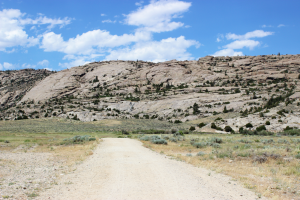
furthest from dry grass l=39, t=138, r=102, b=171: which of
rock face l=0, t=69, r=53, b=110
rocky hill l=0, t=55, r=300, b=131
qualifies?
rock face l=0, t=69, r=53, b=110

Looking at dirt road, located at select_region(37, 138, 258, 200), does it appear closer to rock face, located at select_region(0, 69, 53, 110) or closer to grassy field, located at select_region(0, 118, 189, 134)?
grassy field, located at select_region(0, 118, 189, 134)

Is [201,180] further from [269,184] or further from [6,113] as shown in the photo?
[6,113]

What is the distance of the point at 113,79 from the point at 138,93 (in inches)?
1146

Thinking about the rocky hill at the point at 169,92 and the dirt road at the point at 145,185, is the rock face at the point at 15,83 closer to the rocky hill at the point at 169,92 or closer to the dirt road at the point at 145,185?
the rocky hill at the point at 169,92

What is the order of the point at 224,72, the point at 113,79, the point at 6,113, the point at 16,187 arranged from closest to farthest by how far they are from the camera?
the point at 16,187, the point at 6,113, the point at 224,72, the point at 113,79

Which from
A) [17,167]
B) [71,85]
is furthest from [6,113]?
[17,167]

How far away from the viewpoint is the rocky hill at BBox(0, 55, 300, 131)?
74938 mm

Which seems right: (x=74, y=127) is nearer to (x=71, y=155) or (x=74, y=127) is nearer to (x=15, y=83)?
(x=71, y=155)

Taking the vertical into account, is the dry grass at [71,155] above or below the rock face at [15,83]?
below

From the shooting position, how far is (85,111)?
306 ft

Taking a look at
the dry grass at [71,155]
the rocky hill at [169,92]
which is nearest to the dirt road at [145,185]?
the dry grass at [71,155]

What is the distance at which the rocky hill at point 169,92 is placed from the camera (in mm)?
74938

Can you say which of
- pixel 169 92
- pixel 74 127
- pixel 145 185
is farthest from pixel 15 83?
pixel 145 185

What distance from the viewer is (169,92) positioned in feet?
354
